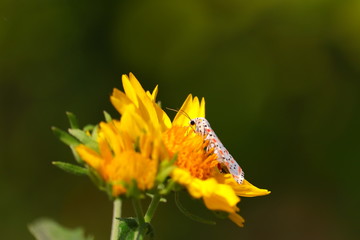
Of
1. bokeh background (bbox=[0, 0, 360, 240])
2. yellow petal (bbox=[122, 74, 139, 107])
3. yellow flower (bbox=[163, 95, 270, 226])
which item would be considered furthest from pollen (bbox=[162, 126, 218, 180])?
bokeh background (bbox=[0, 0, 360, 240])

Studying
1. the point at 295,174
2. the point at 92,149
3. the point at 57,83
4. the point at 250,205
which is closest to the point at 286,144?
the point at 295,174

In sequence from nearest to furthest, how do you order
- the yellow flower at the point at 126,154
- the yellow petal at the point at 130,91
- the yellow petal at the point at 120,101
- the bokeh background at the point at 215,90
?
1. the yellow flower at the point at 126,154
2. the yellow petal at the point at 120,101
3. the yellow petal at the point at 130,91
4. the bokeh background at the point at 215,90

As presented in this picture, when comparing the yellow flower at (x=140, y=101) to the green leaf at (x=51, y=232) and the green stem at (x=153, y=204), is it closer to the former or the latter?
the green stem at (x=153, y=204)

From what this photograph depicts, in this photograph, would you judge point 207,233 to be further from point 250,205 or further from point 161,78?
point 161,78

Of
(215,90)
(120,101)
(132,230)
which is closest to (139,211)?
(132,230)

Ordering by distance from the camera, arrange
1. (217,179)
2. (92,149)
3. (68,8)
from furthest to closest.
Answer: (68,8)
(217,179)
(92,149)

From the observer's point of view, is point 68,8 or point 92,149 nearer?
point 92,149

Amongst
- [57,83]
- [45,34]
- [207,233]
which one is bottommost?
[207,233]

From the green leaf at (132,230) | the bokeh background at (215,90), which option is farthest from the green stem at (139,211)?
the bokeh background at (215,90)
